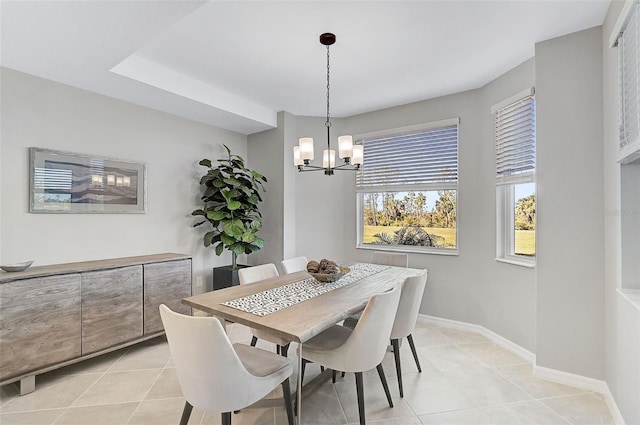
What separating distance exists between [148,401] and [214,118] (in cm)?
293

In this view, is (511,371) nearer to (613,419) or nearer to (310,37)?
(613,419)

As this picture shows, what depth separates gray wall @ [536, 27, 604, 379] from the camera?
2174 mm

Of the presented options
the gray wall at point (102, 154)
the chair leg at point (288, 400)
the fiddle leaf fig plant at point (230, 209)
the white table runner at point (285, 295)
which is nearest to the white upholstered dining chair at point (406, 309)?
the white table runner at point (285, 295)

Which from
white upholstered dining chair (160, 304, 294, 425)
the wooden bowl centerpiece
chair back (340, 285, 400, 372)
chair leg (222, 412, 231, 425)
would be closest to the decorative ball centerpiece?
the wooden bowl centerpiece

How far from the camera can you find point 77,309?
2.36 m

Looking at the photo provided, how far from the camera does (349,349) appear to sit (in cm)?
171

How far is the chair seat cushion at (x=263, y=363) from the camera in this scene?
1590 mm

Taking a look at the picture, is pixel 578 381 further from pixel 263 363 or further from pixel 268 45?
pixel 268 45

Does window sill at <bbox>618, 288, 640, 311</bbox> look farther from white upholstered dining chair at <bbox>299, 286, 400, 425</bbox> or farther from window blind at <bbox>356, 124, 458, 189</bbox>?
window blind at <bbox>356, 124, 458, 189</bbox>

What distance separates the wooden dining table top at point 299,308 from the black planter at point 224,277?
1264 mm

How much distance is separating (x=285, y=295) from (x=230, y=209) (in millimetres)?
1841

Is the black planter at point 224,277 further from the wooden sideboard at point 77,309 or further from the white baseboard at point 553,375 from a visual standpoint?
the white baseboard at point 553,375

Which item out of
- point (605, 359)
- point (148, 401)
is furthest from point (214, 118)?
point (605, 359)

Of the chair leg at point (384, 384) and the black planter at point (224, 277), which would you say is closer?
the chair leg at point (384, 384)
